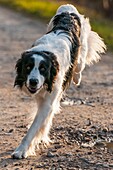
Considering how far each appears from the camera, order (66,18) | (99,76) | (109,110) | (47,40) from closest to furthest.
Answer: (47,40) < (66,18) < (109,110) < (99,76)

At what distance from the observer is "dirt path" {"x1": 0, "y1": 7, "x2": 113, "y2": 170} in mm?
6686

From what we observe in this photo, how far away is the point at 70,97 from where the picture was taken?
10023 millimetres

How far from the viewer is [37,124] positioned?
7.04 metres

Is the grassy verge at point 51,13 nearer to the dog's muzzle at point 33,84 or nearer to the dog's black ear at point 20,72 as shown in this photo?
the dog's black ear at point 20,72

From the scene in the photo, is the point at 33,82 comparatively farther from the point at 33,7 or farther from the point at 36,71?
the point at 33,7

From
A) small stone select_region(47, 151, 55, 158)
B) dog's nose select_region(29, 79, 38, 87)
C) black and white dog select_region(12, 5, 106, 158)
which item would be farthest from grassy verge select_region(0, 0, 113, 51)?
dog's nose select_region(29, 79, 38, 87)

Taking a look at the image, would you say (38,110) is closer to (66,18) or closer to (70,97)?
(66,18)

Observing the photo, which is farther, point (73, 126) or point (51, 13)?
point (51, 13)

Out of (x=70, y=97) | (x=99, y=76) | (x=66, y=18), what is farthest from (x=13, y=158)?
(x=99, y=76)

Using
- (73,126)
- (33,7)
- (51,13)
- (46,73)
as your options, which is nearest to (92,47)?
(73,126)

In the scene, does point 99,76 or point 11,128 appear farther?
point 99,76

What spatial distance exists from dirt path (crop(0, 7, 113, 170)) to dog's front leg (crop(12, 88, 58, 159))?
102 mm

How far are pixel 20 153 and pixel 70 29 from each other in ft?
7.34

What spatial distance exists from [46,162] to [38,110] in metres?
0.75
